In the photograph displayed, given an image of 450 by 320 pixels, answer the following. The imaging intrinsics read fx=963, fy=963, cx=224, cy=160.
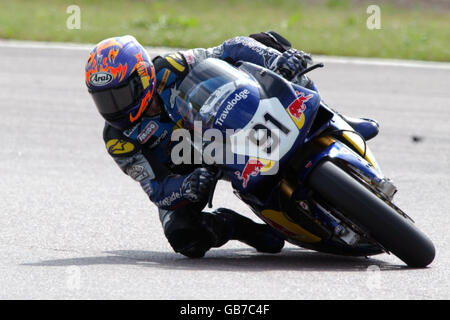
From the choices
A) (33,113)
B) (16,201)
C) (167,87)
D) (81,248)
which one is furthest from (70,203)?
(33,113)

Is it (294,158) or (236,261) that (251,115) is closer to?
(294,158)

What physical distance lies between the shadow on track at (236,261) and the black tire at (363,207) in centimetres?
49

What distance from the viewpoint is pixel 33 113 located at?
37.6ft

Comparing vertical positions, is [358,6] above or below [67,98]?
below

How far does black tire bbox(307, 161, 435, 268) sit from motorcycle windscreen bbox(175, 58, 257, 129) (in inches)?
23.6

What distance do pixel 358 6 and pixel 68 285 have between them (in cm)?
2557

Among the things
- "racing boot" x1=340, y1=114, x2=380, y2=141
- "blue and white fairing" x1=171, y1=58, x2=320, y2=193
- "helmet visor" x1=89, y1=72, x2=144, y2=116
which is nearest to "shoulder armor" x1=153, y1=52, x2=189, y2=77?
"helmet visor" x1=89, y1=72, x2=144, y2=116

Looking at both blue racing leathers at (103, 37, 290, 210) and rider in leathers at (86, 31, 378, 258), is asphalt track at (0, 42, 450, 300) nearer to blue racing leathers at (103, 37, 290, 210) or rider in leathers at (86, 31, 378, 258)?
rider in leathers at (86, 31, 378, 258)

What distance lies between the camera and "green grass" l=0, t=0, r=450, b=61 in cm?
1730

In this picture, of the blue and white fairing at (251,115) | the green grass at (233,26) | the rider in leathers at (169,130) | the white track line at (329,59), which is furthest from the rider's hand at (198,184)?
the green grass at (233,26)

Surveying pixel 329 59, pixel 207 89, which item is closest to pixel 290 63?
pixel 207 89

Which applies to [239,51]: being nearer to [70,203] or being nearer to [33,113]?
[70,203]

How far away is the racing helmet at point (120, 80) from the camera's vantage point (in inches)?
205

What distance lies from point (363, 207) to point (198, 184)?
95cm
